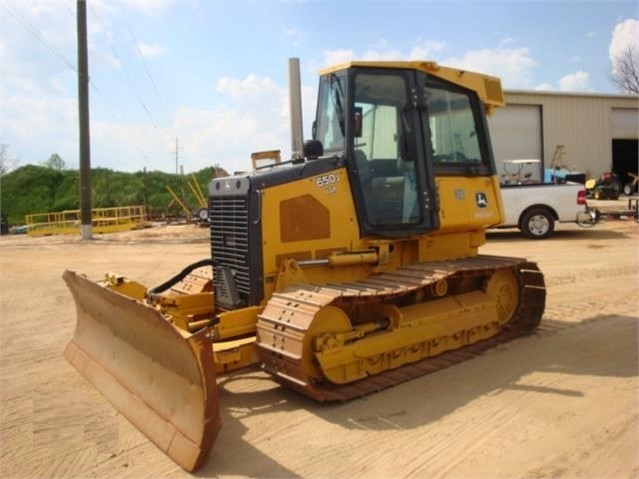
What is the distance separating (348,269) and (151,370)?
2.16m

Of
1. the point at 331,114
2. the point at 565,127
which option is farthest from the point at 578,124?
the point at 331,114

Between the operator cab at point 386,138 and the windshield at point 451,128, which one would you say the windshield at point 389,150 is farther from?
the windshield at point 451,128

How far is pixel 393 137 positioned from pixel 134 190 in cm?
3656

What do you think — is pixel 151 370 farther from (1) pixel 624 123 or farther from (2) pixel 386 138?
(1) pixel 624 123

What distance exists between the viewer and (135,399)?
466cm

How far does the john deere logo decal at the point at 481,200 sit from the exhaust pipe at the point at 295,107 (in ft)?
6.83

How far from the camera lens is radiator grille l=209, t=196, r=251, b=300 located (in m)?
5.41

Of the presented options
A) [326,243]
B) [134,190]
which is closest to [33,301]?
[326,243]

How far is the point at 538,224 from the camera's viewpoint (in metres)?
16.3

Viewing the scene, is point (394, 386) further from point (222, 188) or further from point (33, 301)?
point (33, 301)

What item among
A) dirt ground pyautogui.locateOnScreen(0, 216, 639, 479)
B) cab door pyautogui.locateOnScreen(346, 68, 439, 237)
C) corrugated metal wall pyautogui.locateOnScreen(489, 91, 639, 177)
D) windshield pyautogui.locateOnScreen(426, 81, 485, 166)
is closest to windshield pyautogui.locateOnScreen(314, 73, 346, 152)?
cab door pyautogui.locateOnScreen(346, 68, 439, 237)

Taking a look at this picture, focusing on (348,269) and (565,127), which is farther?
(565,127)

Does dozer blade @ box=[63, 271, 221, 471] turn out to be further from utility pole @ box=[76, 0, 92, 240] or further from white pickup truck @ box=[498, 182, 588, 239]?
utility pole @ box=[76, 0, 92, 240]

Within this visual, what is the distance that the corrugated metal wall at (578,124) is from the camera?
31781 millimetres
